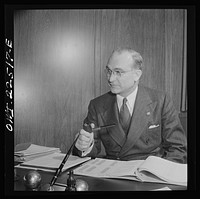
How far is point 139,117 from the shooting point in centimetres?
209

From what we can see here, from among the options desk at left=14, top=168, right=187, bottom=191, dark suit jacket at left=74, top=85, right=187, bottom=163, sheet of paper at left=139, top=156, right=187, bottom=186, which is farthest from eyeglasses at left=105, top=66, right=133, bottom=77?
desk at left=14, top=168, right=187, bottom=191

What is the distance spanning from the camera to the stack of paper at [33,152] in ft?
6.82

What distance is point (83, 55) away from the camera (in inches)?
82.2

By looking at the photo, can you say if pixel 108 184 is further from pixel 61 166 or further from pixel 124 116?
pixel 124 116

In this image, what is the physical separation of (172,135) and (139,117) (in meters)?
0.26

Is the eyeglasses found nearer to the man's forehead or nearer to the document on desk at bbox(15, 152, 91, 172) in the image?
the man's forehead

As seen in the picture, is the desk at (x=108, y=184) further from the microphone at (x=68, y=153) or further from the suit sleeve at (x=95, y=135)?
the suit sleeve at (x=95, y=135)

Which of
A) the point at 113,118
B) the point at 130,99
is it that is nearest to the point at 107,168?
the point at 113,118

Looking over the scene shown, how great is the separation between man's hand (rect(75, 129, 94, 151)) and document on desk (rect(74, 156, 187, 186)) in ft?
0.38

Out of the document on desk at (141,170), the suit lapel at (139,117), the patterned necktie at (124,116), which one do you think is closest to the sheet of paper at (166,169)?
the document on desk at (141,170)

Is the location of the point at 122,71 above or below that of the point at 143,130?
above

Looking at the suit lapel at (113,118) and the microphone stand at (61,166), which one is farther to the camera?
the suit lapel at (113,118)

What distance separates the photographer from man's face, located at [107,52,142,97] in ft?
6.82
